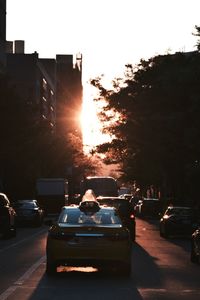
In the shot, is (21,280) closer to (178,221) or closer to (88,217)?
(88,217)

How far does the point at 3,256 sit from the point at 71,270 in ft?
17.8

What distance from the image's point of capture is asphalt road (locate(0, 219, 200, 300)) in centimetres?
1499

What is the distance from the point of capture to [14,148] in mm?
54594

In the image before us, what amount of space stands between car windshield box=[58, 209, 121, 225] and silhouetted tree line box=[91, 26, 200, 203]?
25.2 m

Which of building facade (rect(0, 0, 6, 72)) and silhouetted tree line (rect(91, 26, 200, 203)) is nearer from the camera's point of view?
silhouetted tree line (rect(91, 26, 200, 203))

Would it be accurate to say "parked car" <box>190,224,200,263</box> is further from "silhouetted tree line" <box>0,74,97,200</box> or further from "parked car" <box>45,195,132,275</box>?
"silhouetted tree line" <box>0,74,97,200</box>

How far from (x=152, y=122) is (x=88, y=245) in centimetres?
3744

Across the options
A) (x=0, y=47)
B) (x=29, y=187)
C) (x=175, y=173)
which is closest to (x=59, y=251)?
(x=175, y=173)

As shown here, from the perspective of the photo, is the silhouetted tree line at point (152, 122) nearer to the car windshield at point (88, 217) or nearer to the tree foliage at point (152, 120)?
the tree foliage at point (152, 120)

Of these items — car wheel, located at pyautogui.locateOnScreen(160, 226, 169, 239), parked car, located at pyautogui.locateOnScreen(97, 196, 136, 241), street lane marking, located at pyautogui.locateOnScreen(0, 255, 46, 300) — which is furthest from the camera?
car wheel, located at pyautogui.locateOnScreen(160, 226, 169, 239)

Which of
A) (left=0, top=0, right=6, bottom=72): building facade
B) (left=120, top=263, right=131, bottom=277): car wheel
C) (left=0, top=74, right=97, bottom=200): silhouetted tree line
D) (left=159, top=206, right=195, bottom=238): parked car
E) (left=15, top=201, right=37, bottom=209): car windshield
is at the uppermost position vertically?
(left=0, top=0, right=6, bottom=72): building facade

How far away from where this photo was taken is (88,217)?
18.8m

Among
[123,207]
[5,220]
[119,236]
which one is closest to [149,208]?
[123,207]

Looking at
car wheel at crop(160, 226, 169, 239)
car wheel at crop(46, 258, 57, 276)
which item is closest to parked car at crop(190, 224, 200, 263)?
car wheel at crop(46, 258, 57, 276)
